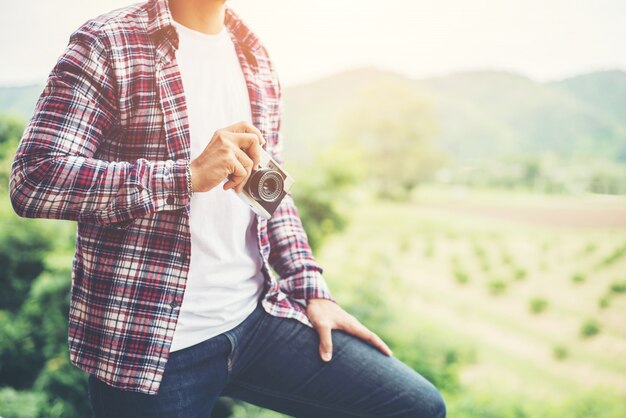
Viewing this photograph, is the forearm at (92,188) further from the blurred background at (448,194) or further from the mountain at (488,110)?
the mountain at (488,110)

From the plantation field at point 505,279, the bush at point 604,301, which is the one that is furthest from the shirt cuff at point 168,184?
the bush at point 604,301

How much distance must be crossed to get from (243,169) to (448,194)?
2.62 meters

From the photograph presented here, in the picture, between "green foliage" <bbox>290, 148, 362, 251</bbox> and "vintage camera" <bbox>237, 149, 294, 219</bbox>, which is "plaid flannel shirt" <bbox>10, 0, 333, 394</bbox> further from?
"green foliage" <bbox>290, 148, 362, 251</bbox>

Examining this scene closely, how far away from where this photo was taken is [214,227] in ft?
2.89

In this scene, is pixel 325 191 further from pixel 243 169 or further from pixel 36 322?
pixel 243 169

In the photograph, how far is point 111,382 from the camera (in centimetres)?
80

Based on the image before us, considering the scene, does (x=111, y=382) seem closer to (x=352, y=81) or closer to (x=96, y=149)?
(x=96, y=149)

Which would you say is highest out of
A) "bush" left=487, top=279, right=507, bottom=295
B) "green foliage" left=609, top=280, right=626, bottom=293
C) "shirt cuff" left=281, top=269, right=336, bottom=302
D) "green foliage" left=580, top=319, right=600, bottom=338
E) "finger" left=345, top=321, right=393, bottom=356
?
"shirt cuff" left=281, top=269, right=336, bottom=302

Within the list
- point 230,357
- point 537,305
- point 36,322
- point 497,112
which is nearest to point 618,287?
point 537,305

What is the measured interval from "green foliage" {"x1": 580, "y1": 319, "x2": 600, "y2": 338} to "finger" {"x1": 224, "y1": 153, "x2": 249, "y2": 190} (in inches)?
97.0

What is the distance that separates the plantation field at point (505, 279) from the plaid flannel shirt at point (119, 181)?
1.93 meters

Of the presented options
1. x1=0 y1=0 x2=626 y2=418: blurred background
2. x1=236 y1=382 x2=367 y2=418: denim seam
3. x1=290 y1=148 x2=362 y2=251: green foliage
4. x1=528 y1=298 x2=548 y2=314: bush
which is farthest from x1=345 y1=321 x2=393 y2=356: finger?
x1=528 y1=298 x2=548 y2=314: bush

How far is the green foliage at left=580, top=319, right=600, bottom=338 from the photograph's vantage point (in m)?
2.48

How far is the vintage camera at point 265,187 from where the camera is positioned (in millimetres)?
823
